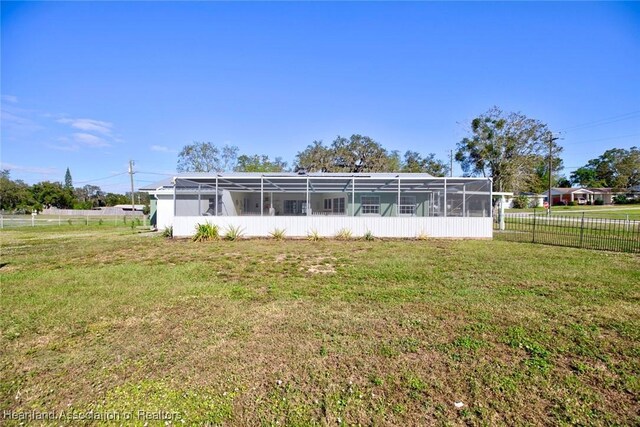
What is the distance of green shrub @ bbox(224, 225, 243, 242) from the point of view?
1248 cm

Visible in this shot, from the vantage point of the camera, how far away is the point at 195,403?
7.49 feet

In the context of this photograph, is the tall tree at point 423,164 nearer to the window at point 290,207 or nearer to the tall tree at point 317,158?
the tall tree at point 317,158

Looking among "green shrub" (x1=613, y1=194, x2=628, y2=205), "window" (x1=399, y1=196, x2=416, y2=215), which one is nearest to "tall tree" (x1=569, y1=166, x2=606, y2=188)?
"green shrub" (x1=613, y1=194, x2=628, y2=205)

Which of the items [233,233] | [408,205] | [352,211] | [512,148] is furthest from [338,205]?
[512,148]

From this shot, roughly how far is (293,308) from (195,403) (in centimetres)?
213

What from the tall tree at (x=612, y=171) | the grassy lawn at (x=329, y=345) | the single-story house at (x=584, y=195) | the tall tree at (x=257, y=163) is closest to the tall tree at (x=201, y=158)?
the tall tree at (x=257, y=163)

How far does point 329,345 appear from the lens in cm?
320

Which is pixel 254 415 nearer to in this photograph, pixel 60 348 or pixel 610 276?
pixel 60 348

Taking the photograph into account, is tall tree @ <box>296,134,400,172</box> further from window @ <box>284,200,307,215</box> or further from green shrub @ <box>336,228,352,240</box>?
green shrub @ <box>336,228,352,240</box>

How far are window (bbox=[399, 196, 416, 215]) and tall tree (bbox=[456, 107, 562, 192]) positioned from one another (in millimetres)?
15493

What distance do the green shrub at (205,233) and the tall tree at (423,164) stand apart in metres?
31.1

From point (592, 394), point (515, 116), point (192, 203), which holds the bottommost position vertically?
point (592, 394)

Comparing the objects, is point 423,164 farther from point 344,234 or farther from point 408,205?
point 344,234

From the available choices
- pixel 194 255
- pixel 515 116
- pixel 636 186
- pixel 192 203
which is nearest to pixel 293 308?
pixel 194 255
